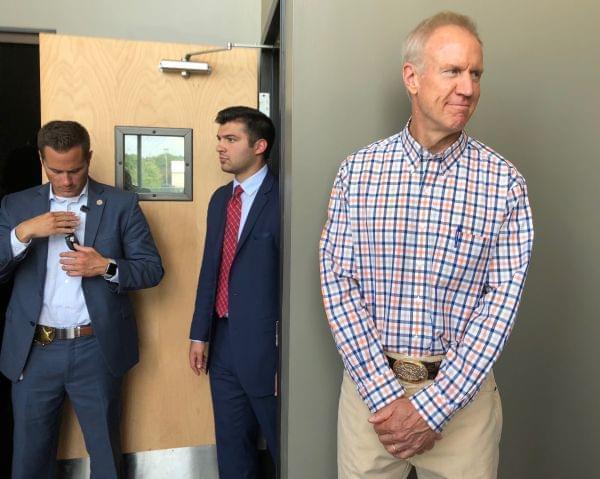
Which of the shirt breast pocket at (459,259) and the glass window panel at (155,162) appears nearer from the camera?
the shirt breast pocket at (459,259)

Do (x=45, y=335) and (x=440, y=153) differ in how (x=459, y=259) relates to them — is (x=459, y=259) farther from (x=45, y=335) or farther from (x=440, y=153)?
(x=45, y=335)

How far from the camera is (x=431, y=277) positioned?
119cm

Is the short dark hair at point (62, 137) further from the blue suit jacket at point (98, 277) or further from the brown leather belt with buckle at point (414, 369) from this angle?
the brown leather belt with buckle at point (414, 369)

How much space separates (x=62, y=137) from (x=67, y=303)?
0.66 metres

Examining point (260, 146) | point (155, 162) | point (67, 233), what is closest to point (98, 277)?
point (67, 233)

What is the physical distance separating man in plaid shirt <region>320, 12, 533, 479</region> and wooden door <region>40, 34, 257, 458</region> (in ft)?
4.40

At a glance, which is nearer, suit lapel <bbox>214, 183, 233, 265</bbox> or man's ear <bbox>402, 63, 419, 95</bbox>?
man's ear <bbox>402, 63, 419, 95</bbox>

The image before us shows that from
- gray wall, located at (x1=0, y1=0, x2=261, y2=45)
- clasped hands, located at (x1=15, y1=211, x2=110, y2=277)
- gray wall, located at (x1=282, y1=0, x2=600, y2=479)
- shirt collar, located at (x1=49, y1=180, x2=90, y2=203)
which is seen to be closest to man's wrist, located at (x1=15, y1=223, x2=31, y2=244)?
clasped hands, located at (x1=15, y1=211, x2=110, y2=277)

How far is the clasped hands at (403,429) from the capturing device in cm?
113

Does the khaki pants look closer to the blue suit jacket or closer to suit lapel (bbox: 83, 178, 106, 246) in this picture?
the blue suit jacket

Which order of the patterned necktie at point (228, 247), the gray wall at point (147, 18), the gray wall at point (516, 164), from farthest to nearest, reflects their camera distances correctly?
the gray wall at point (147, 18) < the patterned necktie at point (228, 247) < the gray wall at point (516, 164)

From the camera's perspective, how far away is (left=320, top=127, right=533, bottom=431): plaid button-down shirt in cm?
114

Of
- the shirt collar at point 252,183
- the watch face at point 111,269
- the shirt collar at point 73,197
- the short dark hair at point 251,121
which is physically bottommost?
the watch face at point 111,269

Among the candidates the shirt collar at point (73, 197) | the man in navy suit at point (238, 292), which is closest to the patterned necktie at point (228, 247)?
the man in navy suit at point (238, 292)
